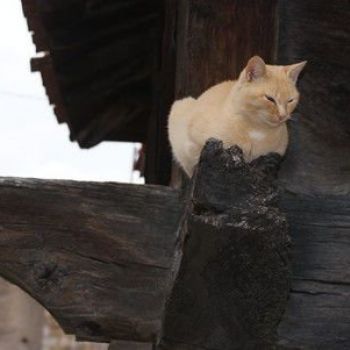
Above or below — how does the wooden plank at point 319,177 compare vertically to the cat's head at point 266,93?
below

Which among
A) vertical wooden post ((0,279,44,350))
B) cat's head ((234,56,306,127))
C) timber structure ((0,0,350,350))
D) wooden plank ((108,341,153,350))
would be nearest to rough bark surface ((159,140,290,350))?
timber structure ((0,0,350,350))

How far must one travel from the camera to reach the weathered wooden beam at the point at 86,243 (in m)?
2.00

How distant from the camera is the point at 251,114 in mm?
1960

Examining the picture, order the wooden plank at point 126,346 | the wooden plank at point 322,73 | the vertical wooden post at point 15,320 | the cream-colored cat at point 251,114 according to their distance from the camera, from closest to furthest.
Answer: the cream-colored cat at point 251,114 < the wooden plank at point 322,73 < the wooden plank at point 126,346 < the vertical wooden post at point 15,320

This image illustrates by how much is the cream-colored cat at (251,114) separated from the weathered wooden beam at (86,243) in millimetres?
191

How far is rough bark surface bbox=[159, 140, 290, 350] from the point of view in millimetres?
1603

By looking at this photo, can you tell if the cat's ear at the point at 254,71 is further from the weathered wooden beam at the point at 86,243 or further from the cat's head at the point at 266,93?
the weathered wooden beam at the point at 86,243

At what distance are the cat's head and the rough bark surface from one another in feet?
0.36

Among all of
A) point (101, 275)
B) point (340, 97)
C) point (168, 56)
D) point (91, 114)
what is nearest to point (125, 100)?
point (91, 114)

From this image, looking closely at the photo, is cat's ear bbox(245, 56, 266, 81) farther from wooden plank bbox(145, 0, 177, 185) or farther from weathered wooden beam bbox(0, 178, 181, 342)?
wooden plank bbox(145, 0, 177, 185)

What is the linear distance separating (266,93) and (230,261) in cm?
50

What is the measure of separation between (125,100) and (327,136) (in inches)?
84.4

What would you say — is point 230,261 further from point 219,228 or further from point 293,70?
point 293,70

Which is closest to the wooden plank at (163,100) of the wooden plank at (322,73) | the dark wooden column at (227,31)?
the dark wooden column at (227,31)
